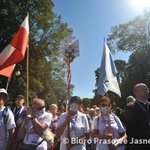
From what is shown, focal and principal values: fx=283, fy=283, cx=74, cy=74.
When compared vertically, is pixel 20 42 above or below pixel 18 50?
above

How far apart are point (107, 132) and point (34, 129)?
145cm

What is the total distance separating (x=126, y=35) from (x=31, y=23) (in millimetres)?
16517

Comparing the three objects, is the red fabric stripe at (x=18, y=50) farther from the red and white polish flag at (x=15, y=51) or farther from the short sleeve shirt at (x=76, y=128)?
the short sleeve shirt at (x=76, y=128)

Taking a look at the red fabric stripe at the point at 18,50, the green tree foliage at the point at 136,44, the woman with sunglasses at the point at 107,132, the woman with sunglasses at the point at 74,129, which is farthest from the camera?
the green tree foliage at the point at 136,44

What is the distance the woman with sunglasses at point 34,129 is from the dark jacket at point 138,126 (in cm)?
154

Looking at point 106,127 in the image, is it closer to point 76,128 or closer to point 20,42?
point 76,128

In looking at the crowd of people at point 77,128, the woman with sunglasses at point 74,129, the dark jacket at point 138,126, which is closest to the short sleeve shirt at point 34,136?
the crowd of people at point 77,128

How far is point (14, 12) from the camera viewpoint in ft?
80.3

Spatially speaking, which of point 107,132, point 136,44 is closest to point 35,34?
point 136,44

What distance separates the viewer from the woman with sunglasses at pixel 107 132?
5.46 m

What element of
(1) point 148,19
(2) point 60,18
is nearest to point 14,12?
(2) point 60,18

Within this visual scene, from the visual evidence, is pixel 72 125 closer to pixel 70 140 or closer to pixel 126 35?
pixel 70 140

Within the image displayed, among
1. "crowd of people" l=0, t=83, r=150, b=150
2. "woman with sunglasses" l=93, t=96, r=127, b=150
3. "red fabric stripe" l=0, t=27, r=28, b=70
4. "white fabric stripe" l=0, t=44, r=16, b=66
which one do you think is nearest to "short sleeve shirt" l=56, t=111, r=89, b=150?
"crowd of people" l=0, t=83, r=150, b=150

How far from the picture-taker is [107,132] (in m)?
5.60
